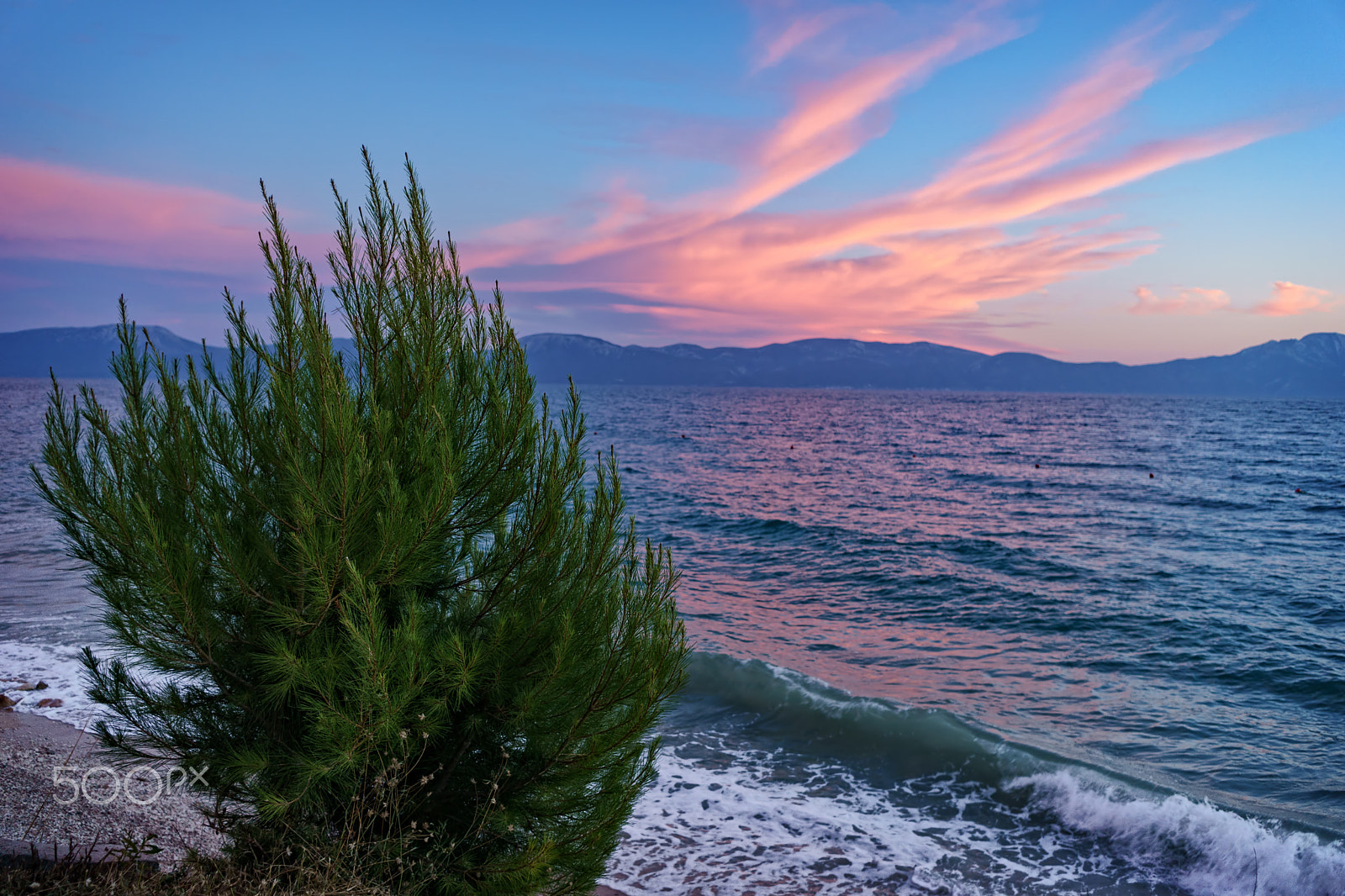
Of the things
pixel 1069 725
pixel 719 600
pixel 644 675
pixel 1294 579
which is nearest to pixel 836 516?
pixel 719 600

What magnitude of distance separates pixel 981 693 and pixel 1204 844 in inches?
169

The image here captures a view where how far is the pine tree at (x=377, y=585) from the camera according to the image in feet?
12.3

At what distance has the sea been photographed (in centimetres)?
770

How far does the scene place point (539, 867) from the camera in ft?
13.9

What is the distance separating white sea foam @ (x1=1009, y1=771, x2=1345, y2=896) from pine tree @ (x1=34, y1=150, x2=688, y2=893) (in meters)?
6.71

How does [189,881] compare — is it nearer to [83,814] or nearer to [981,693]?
[83,814]

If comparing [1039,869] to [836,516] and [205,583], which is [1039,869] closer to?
[205,583]

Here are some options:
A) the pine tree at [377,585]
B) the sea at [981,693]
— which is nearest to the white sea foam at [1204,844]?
the sea at [981,693]

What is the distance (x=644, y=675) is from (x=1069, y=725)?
9509mm

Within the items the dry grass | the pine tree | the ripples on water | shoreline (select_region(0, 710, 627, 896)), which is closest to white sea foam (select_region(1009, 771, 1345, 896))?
the ripples on water

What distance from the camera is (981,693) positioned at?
39.8 ft

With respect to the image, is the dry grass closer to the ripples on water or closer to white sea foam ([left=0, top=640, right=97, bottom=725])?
white sea foam ([left=0, top=640, right=97, bottom=725])

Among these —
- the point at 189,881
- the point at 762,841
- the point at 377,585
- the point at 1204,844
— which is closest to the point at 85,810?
the point at 189,881

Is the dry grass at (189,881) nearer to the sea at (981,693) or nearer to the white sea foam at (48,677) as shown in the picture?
the sea at (981,693)
